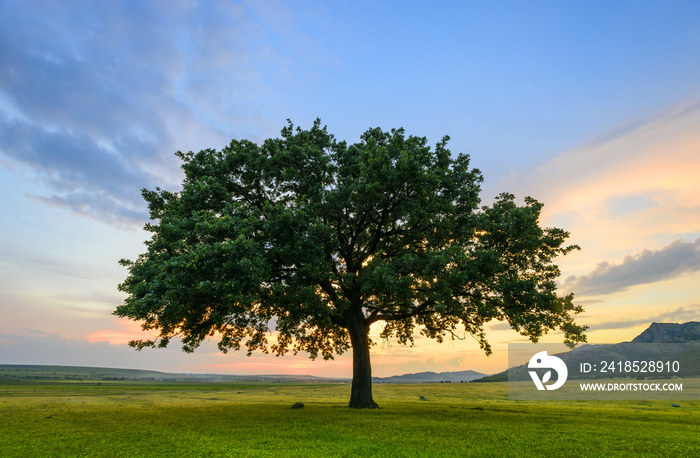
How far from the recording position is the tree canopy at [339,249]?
25.2 m

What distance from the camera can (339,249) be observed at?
31.9 meters

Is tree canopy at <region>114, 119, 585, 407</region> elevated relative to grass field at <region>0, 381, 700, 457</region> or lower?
elevated

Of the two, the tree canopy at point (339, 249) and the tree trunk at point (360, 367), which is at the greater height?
the tree canopy at point (339, 249)

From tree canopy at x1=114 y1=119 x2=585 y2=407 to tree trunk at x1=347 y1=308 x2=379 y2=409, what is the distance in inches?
4.3

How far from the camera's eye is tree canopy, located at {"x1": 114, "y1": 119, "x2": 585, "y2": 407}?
2517cm

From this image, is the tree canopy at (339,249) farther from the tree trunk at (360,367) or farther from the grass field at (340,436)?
the grass field at (340,436)

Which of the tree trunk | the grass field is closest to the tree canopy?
the tree trunk

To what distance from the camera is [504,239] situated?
96.1 feet

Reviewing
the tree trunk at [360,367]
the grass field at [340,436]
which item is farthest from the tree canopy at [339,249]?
the grass field at [340,436]

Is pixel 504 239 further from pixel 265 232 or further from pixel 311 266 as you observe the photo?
pixel 265 232

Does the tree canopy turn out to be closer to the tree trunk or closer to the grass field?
the tree trunk

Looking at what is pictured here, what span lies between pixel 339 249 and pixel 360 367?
1011 cm

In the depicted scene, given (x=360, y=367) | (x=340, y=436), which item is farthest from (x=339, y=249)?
(x=340, y=436)

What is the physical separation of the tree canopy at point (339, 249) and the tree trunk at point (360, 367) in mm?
108
